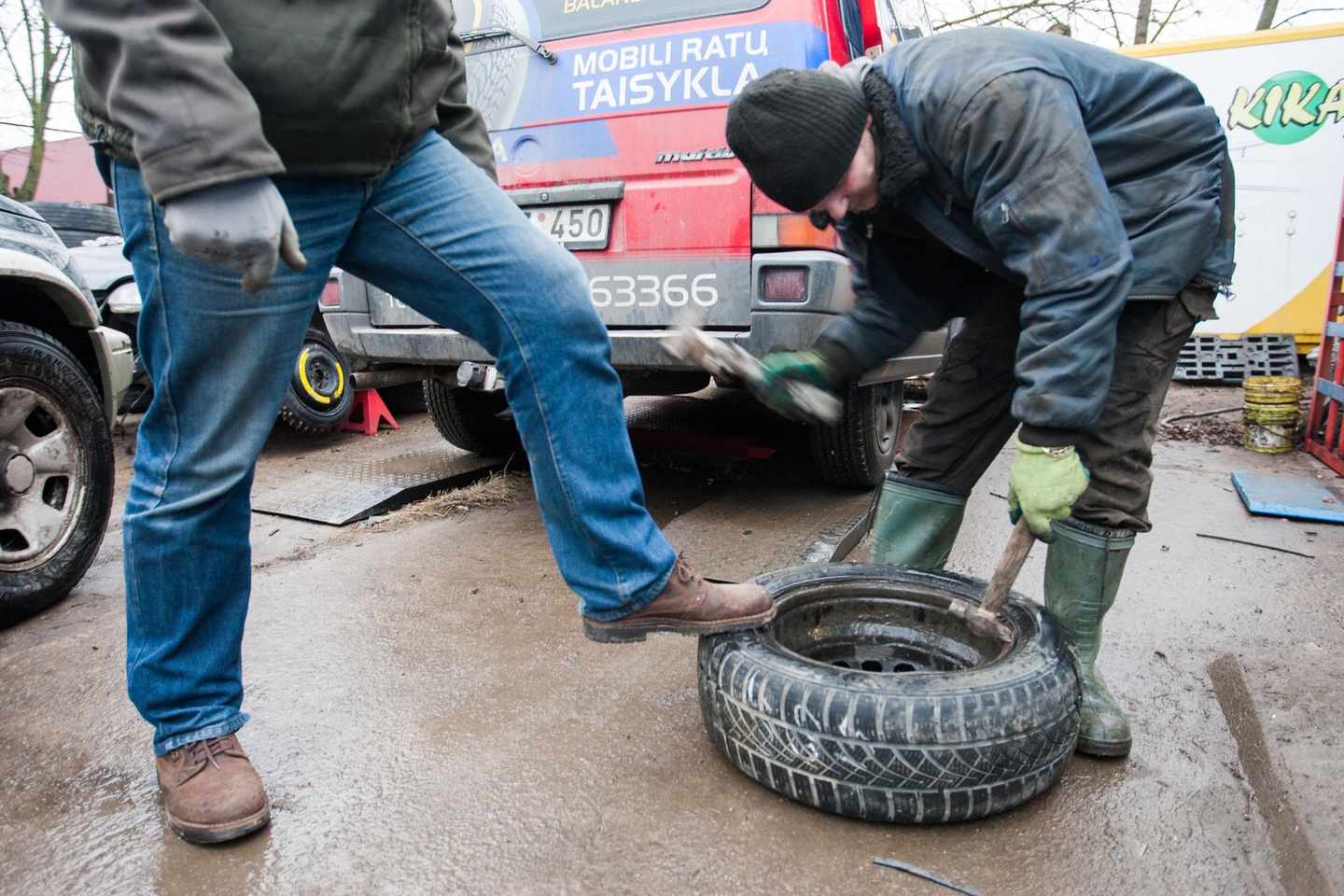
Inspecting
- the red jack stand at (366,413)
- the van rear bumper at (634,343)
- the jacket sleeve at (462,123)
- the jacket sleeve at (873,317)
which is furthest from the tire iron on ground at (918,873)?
the red jack stand at (366,413)

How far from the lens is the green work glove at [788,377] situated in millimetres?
2125

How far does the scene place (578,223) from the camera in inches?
122

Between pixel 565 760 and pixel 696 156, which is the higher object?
pixel 696 156

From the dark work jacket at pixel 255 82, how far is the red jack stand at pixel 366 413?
13.9 feet

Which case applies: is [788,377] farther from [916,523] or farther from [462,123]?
[462,123]

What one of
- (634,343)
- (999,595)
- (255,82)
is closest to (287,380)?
(255,82)

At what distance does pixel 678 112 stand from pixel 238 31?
75.7 inches

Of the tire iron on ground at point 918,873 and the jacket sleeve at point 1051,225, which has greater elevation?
the jacket sleeve at point 1051,225

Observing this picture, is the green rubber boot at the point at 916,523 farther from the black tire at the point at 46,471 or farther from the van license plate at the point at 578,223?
the black tire at the point at 46,471

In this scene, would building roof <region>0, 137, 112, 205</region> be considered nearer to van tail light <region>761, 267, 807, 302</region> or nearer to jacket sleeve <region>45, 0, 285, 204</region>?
van tail light <region>761, 267, 807, 302</region>

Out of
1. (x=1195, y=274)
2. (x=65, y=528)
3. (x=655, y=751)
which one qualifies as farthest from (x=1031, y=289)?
(x=65, y=528)

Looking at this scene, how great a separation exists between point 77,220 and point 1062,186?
7166 millimetres

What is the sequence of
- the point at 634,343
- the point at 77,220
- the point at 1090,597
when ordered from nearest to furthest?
the point at 1090,597 < the point at 634,343 < the point at 77,220

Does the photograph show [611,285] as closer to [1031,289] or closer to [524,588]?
[524,588]
